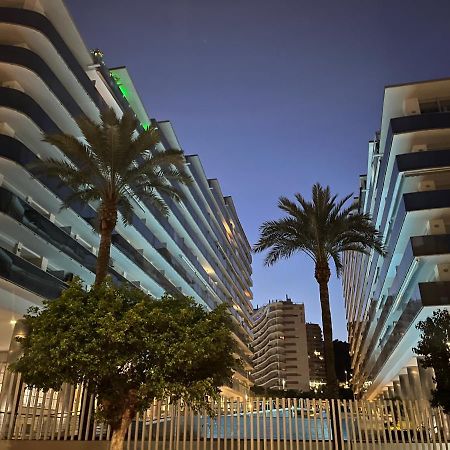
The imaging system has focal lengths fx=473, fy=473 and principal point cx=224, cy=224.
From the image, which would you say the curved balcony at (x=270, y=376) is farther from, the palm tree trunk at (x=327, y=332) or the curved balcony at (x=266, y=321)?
the palm tree trunk at (x=327, y=332)

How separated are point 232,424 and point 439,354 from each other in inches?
277

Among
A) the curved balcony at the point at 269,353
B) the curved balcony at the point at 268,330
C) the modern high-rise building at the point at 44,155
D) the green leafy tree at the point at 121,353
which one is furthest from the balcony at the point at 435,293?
the curved balcony at the point at 268,330

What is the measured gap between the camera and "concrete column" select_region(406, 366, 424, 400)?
3697cm

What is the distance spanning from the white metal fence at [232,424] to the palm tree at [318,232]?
849 cm

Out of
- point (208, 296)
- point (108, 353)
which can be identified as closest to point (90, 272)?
point (108, 353)

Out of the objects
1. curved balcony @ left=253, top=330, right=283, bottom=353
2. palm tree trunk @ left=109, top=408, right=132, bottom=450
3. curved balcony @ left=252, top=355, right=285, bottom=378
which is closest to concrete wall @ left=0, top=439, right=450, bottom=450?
palm tree trunk @ left=109, top=408, right=132, bottom=450

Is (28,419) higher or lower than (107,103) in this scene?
lower

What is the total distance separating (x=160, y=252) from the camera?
169 ft

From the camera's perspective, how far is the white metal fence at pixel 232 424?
13.6m

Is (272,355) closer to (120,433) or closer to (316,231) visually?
(316,231)

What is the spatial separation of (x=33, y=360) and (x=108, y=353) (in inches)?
79.9

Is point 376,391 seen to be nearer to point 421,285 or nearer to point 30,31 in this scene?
point 421,285

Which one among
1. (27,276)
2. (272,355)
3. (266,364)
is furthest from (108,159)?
(266,364)

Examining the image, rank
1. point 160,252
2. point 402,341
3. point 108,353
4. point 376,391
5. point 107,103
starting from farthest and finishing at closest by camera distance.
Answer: point 376,391
point 160,252
point 107,103
point 402,341
point 108,353
